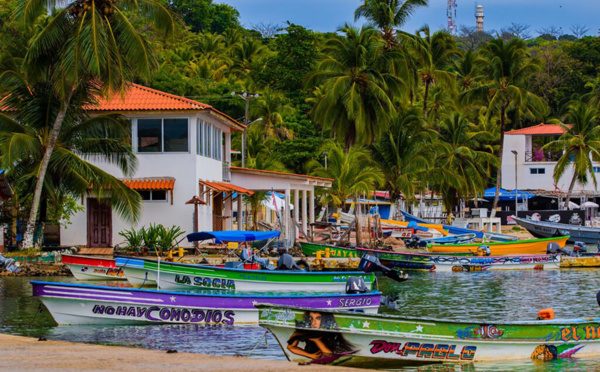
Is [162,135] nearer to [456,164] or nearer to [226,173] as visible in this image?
[226,173]

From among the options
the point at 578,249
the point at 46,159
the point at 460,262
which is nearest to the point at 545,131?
the point at 578,249

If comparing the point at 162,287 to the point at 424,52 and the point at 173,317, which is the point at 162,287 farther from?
the point at 424,52

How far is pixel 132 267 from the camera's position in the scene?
25625 mm

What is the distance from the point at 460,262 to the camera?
36.1 meters

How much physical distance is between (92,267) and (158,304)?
1021cm

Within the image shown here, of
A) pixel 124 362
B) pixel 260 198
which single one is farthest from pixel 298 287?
pixel 260 198

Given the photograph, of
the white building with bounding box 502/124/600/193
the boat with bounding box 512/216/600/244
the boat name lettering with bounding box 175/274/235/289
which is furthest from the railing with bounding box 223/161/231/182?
the white building with bounding box 502/124/600/193

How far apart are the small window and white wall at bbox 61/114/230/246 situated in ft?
0.82

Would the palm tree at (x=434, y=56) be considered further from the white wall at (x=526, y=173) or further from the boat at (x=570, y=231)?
the white wall at (x=526, y=173)

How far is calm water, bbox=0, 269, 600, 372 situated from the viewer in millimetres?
16938

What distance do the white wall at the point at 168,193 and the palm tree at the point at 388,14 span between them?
20.5 meters

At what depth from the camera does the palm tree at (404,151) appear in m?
51.5

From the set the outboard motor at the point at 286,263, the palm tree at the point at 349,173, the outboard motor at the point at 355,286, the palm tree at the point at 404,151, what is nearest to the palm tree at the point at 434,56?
the palm tree at the point at 404,151

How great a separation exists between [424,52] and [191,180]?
26.8 m
